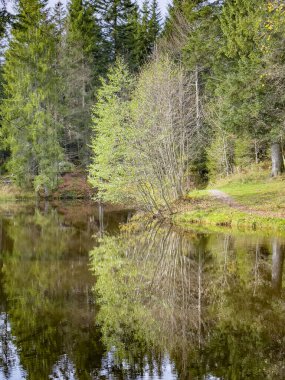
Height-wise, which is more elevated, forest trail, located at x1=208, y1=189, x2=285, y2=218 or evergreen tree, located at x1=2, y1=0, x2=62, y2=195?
evergreen tree, located at x1=2, y1=0, x2=62, y2=195

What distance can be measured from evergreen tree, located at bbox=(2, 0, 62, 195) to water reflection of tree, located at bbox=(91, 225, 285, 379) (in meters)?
23.1

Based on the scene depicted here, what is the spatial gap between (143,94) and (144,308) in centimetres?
1513

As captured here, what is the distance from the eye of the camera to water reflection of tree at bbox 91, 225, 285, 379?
6496 millimetres

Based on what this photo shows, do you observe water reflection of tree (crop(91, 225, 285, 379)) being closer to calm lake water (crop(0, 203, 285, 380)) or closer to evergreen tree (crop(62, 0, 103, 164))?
calm lake water (crop(0, 203, 285, 380))

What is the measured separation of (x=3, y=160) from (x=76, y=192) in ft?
41.6

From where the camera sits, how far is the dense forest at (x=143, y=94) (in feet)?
70.6

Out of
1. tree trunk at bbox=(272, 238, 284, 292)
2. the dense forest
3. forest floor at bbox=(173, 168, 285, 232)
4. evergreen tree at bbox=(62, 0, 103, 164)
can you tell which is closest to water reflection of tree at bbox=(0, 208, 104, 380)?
tree trunk at bbox=(272, 238, 284, 292)

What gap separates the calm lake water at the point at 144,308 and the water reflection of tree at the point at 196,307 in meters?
0.02

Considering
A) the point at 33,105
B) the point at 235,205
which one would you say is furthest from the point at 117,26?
the point at 235,205

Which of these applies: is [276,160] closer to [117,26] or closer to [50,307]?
[50,307]

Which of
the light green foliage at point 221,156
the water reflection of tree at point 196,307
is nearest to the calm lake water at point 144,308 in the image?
the water reflection of tree at point 196,307

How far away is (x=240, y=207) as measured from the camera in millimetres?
20703

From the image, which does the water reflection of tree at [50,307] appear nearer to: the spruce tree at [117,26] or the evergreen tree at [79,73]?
the evergreen tree at [79,73]

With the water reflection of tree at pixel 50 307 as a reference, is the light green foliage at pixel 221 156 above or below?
above
